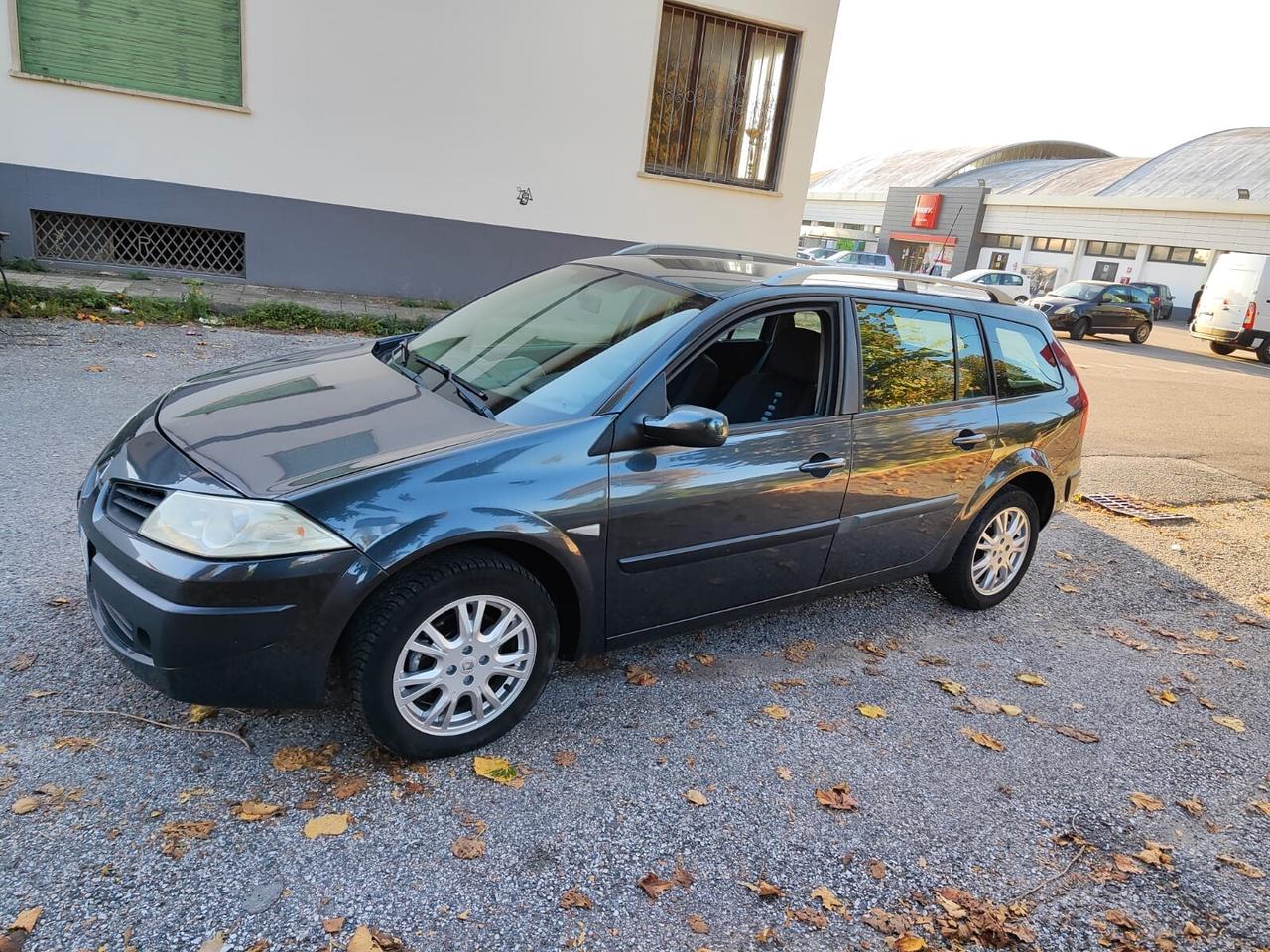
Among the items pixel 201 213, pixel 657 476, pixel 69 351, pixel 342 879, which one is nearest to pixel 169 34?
pixel 201 213

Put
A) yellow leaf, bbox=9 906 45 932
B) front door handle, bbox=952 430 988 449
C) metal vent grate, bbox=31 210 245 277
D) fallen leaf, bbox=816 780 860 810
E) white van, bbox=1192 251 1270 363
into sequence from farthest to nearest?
white van, bbox=1192 251 1270 363
metal vent grate, bbox=31 210 245 277
front door handle, bbox=952 430 988 449
fallen leaf, bbox=816 780 860 810
yellow leaf, bbox=9 906 45 932

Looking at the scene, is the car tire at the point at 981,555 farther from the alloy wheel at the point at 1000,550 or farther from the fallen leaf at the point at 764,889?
the fallen leaf at the point at 764,889

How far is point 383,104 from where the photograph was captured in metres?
10.9

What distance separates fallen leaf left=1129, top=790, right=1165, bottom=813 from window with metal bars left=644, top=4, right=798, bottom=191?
10776 millimetres

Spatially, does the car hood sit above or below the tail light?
below

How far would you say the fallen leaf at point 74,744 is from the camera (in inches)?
109

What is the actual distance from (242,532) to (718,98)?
38.6 feet

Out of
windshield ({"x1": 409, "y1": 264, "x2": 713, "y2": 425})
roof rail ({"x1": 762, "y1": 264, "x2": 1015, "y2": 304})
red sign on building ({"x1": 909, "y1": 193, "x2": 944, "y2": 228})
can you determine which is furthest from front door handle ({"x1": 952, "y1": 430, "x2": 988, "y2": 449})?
red sign on building ({"x1": 909, "y1": 193, "x2": 944, "y2": 228})

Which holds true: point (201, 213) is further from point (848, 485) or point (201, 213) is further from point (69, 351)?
point (848, 485)

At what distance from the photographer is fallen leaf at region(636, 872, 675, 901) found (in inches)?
99.0

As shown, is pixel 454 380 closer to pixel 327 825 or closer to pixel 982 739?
pixel 327 825

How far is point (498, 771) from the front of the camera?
294 centimetres

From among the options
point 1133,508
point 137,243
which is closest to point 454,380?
point 1133,508

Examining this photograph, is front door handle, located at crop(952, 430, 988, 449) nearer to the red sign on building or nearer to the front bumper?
the front bumper
